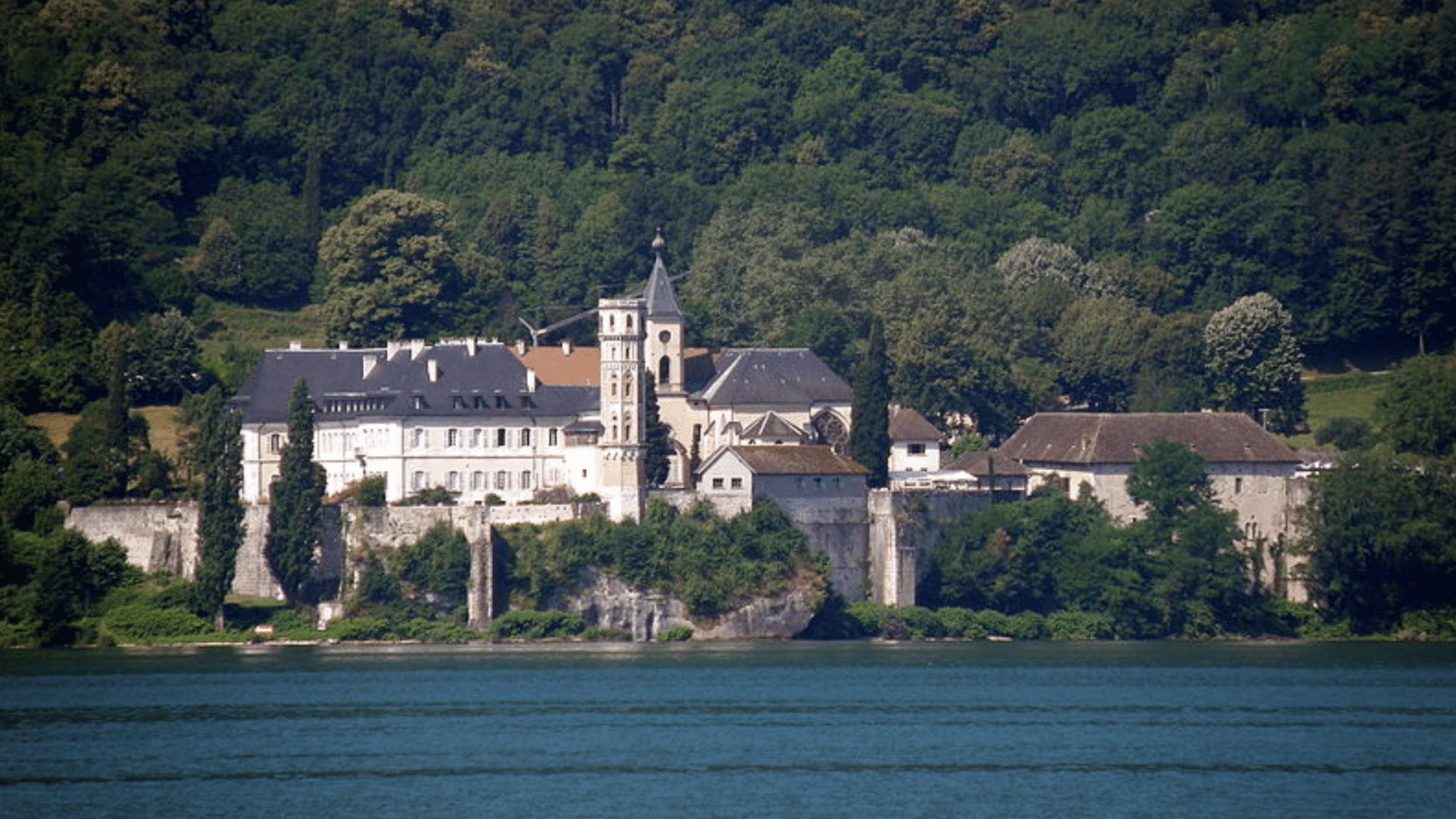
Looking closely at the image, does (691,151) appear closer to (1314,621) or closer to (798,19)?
(798,19)

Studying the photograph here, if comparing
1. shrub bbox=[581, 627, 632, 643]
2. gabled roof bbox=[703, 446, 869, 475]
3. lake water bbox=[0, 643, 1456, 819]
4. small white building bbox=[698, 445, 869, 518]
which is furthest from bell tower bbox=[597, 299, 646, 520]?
lake water bbox=[0, 643, 1456, 819]

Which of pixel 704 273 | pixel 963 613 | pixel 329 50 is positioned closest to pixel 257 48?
pixel 329 50

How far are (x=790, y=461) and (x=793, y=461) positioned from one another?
11 centimetres

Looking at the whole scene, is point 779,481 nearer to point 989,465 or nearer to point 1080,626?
point 989,465

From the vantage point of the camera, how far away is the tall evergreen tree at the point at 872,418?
100688 mm

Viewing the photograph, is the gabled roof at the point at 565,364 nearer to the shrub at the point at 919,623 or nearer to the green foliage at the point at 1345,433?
the shrub at the point at 919,623

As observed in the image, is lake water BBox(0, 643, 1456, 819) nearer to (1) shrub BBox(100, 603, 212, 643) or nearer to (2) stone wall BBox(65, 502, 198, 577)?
(1) shrub BBox(100, 603, 212, 643)

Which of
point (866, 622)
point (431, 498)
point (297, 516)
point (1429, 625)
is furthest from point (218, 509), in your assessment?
point (1429, 625)

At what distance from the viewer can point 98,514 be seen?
96.2 metres

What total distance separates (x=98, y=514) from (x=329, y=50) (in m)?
57.9

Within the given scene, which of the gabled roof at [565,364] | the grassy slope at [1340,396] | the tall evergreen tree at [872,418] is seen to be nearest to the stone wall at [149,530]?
the gabled roof at [565,364]

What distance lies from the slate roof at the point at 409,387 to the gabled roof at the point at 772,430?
4867 mm

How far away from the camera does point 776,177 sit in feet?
470

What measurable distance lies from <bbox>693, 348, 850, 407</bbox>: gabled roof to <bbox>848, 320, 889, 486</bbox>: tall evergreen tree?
3.47 m
